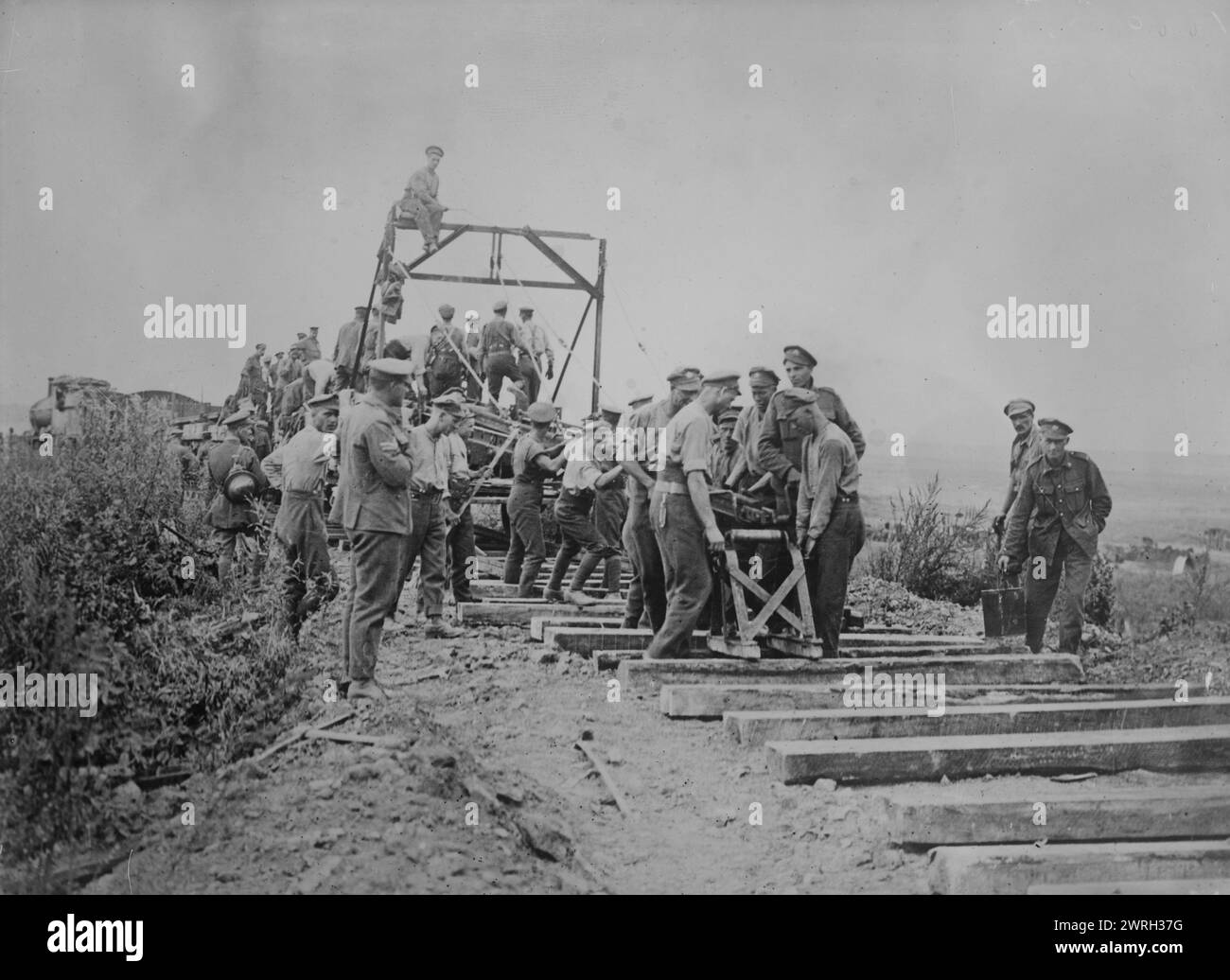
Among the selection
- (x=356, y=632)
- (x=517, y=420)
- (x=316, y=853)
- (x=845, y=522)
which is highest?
(x=517, y=420)

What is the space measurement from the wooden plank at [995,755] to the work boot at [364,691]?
181cm

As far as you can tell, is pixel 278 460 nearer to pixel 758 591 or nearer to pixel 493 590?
pixel 493 590

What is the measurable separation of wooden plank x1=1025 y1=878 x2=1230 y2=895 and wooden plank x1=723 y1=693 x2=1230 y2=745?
1209 millimetres

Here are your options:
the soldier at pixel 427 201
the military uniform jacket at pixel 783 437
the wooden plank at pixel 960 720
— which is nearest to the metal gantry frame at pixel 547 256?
the soldier at pixel 427 201

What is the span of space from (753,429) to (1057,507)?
206 cm

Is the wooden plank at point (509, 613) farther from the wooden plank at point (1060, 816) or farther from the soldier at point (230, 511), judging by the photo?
the wooden plank at point (1060, 816)

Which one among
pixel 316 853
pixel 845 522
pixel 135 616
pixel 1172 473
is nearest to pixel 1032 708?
pixel 845 522

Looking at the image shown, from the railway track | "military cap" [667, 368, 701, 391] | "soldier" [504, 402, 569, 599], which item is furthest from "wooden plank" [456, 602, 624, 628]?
"military cap" [667, 368, 701, 391]

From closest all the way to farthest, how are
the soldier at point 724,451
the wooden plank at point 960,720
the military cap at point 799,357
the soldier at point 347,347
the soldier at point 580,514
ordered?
the wooden plank at point 960,720, the military cap at point 799,357, the soldier at point 580,514, the soldier at point 724,451, the soldier at point 347,347

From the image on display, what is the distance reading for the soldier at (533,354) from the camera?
1032 cm

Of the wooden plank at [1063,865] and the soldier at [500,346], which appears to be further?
the soldier at [500,346]

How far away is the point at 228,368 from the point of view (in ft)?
22.4

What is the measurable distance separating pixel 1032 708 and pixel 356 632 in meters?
3.18

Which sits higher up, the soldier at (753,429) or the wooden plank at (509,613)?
the soldier at (753,429)
